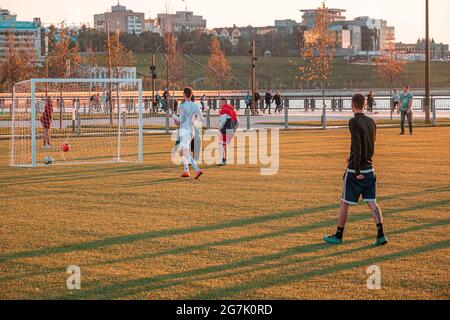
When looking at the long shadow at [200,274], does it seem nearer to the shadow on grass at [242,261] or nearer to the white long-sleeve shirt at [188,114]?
the shadow on grass at [242,261]

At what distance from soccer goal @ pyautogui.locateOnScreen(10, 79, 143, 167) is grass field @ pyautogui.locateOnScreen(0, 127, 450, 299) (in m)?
3.51

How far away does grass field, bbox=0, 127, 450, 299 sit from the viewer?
920cm

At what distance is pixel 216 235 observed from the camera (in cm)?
1216

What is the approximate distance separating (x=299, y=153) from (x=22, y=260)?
16.4 metres

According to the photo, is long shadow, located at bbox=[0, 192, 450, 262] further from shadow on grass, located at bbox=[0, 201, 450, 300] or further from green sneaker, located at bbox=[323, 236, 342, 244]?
green sneaker, located at bbox=[323, 236, 342, 244]

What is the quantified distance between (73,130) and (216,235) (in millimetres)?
25462

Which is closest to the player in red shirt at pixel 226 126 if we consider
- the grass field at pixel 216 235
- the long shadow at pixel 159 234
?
the grass field at pixel 216 235

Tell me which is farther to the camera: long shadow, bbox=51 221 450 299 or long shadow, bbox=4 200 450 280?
long shadow, bbox=4 200 450 280

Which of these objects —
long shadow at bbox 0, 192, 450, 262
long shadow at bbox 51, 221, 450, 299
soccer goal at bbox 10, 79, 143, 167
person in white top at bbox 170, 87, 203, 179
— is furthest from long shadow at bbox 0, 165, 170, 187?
long shadow at bbox 51, 221, 450, 299

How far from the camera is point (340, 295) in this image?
28.7 ft

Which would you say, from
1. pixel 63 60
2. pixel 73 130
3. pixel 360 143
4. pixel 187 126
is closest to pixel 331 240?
pixel 360 143

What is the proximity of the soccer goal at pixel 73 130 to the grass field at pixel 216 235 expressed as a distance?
351 cm
